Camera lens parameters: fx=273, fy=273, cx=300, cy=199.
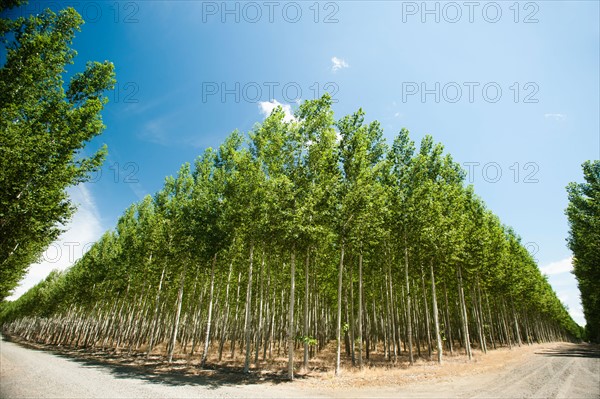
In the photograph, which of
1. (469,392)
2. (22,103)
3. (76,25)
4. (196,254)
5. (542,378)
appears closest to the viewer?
(469,392)

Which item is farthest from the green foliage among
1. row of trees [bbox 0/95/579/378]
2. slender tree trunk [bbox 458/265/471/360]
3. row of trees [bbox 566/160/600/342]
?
row of trees [bbox 566/160/600/342]

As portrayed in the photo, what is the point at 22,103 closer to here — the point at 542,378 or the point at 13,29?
the point at 13,29

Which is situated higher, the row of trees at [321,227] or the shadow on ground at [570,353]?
the row of trees at [321,227]

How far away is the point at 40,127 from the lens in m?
17.1

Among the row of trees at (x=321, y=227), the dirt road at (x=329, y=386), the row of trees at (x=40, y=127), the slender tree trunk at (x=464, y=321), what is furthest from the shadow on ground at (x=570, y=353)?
the row of trees at (x=40, y=127)

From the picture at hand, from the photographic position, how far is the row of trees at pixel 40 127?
608 inches

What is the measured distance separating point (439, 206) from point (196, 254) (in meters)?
21.7

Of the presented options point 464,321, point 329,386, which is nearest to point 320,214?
point 329,386

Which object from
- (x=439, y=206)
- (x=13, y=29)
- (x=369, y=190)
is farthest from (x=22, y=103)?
(x=439, y=206)

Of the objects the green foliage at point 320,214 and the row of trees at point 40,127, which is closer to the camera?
the row of trees at point 40,127

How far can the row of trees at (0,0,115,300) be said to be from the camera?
1545 cm

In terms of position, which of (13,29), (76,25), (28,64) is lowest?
(28,64)

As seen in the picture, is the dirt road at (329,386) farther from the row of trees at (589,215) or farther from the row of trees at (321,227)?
the row of trees at (589,215)

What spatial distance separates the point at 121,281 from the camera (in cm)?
3756
